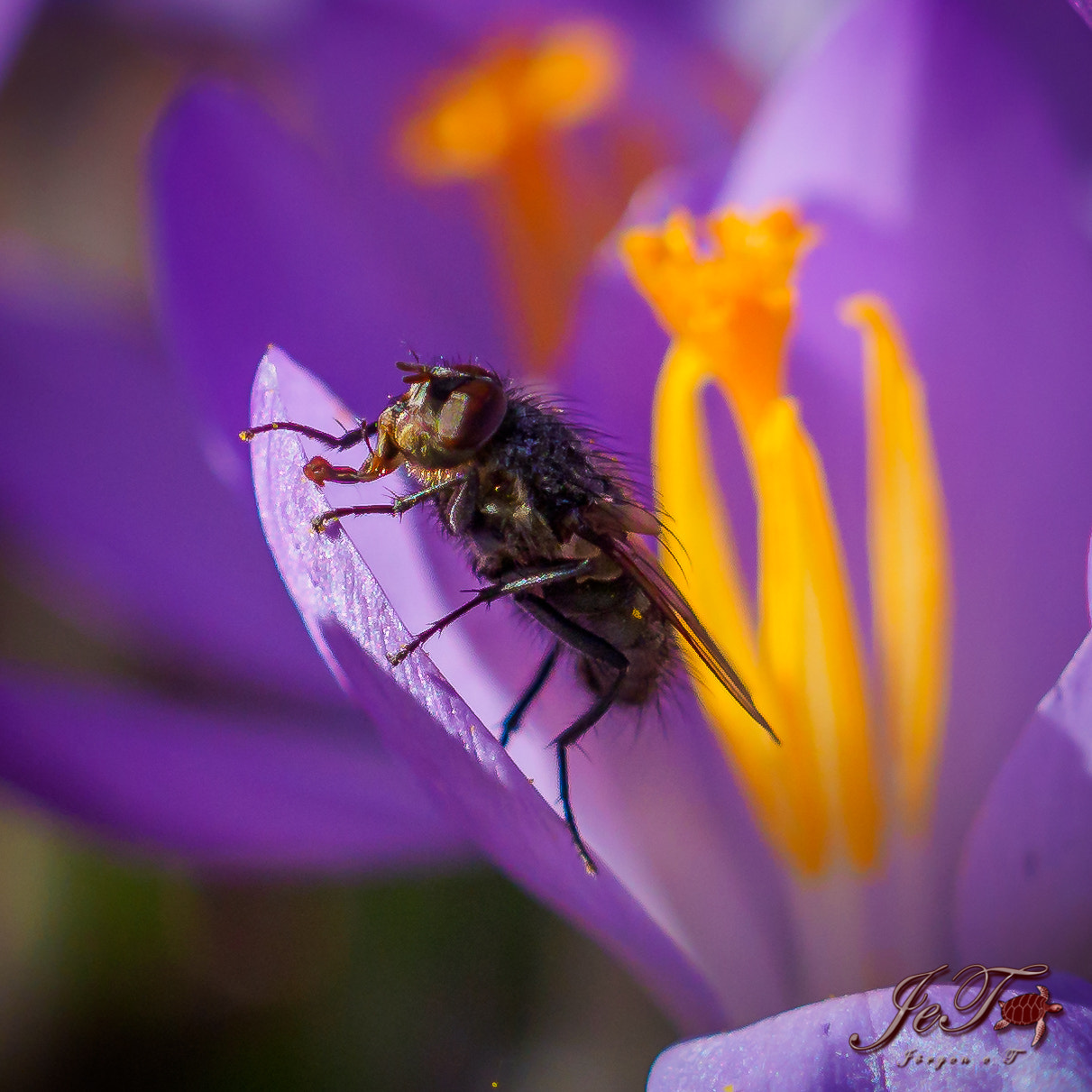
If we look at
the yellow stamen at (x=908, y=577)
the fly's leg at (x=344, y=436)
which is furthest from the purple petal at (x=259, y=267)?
the yellow stamen at (x=908, y=577)

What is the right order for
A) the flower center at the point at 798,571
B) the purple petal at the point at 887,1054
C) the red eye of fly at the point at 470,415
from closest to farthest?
the purple petal at the point at 887,1054 < the red eye of fly at the point at 470,415 < the flower center at the point at 798,571

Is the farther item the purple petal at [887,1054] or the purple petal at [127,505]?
the purple petal at [127,505]

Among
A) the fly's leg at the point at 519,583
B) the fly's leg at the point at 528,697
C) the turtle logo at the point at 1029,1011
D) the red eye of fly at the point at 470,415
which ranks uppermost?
the red eye of fly at the point at 470,415

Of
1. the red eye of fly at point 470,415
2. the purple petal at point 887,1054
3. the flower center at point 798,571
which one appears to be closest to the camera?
the purple petal at point 887,1054

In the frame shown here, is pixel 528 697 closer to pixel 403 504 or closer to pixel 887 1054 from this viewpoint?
pixel 403 504

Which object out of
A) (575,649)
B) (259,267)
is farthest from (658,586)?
Result: (259,267)

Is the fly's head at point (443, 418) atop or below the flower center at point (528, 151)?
below

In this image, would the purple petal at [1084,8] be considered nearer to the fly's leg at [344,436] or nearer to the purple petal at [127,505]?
the fly's leg at [344,436]
